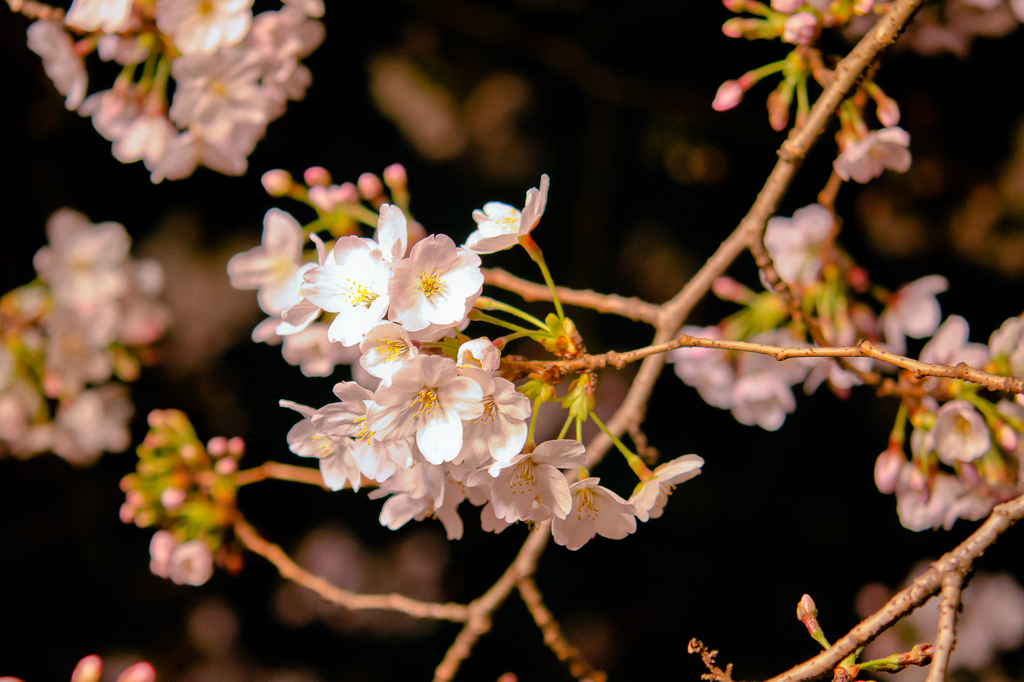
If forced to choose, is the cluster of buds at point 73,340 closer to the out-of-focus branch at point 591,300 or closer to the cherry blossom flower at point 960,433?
the out-of-focus branch at point 591,300

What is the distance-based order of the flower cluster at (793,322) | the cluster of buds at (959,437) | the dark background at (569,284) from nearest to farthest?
the cluster of buds at (959,437) → the flower cluster at (793,322) → the dark background at (569,284)

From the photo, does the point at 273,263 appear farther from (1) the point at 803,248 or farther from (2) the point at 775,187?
(1) the point at 803,248

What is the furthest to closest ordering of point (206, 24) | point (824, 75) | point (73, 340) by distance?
point (73, 340) → point (206, 24) → point (824, 75)

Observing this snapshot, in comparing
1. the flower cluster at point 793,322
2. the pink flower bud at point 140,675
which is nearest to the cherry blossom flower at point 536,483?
the flower cluster at point 793,322

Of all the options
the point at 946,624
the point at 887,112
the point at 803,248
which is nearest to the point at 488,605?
the point at 946,624

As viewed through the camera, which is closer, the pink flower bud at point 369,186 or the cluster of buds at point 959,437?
the cluster of buds at point 959,437

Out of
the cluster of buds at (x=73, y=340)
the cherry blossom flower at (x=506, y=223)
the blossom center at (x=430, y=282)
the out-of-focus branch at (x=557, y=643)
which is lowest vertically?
the cluster of buds at (x=73, y=340)

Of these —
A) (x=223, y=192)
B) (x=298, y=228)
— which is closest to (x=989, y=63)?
(x=298, y=228)
